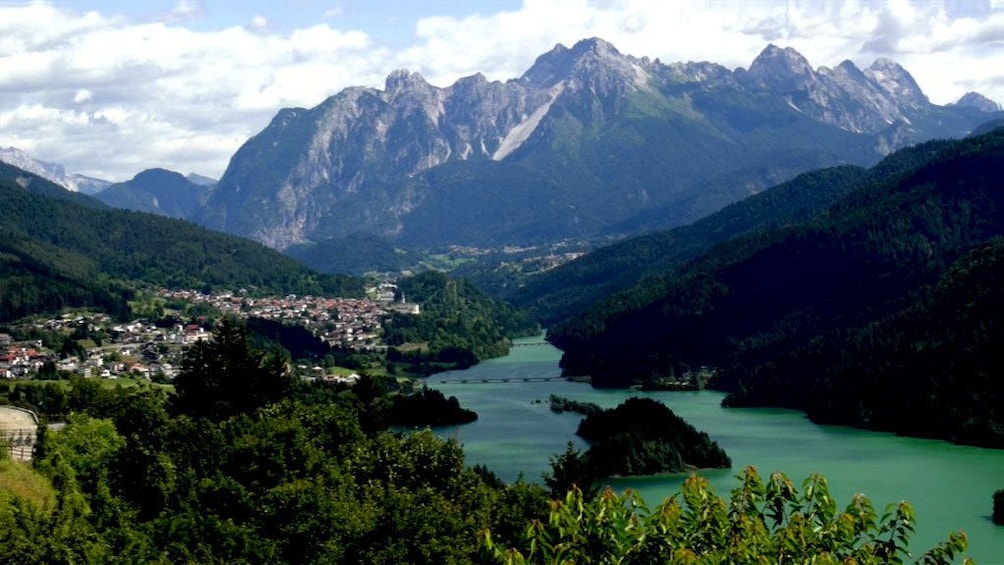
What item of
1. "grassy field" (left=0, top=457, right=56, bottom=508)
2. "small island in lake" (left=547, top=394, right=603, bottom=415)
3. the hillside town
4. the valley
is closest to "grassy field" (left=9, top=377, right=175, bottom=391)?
the valley

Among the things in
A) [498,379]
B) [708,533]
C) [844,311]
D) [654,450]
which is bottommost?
[654,450]

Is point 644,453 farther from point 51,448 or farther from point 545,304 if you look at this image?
point 545,304

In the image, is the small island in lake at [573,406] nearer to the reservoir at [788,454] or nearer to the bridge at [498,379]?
the reservoir at [788,454]

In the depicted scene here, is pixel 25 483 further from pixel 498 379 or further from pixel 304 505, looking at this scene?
pixel 498 379

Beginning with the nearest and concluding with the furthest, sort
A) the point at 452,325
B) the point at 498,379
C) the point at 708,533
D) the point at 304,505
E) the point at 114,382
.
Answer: the point at 708,533
the point at 304,505
the point at 114,382
the point at 498,379
the point at 452,325

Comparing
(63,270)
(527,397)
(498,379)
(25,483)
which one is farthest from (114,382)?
(63,270)
